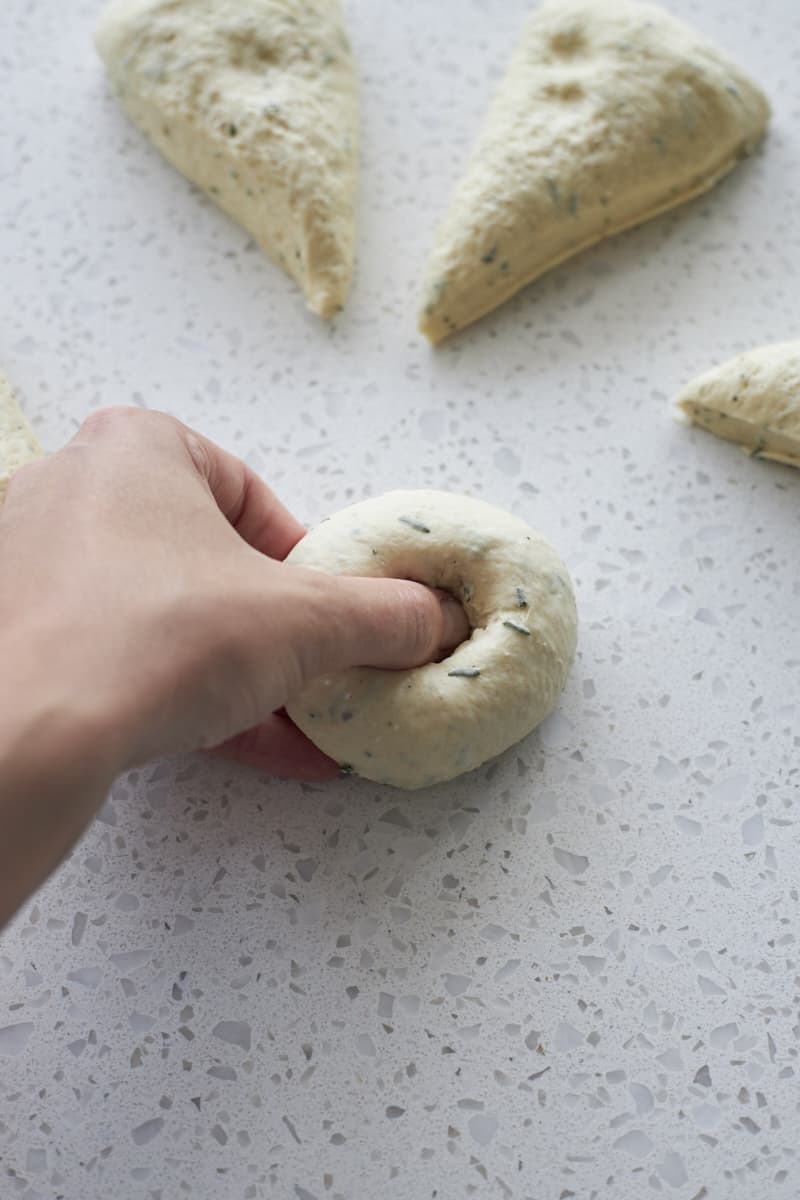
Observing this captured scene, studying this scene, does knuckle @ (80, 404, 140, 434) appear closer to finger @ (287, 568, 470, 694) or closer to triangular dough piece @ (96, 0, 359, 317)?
finger @ (287, 568, 470, 694)

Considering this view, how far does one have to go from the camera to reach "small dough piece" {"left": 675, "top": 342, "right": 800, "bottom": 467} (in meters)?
1.03

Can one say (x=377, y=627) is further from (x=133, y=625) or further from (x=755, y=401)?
(x=755, y=401)

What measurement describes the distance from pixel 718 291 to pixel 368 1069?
897mm

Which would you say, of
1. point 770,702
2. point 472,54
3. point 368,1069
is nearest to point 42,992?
point 368,1069

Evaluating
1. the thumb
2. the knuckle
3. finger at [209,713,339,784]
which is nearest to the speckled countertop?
finger at [209,713,339,784]

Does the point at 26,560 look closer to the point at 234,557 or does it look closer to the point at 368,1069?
the point at 234,557

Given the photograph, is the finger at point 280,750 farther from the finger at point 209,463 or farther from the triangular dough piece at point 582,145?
the triangular dough piece at point 582,145

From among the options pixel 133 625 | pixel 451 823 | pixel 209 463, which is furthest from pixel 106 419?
pixel 451 823

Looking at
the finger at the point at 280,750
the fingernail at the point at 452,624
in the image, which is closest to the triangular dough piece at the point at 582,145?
the fingernail at the point at 452,624

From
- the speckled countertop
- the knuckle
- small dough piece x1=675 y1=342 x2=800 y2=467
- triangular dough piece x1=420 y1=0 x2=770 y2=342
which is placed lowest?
the speckled countertop

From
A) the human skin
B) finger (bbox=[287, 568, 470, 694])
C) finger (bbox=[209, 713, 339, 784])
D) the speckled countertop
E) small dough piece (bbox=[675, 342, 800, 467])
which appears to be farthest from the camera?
small dough piece (bbox=[675, 342, 800, 467])

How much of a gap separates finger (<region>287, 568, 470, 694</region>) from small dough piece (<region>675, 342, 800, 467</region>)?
387mm

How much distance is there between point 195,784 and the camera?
0.92 meters

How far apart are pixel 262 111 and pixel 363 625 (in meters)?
0.69
